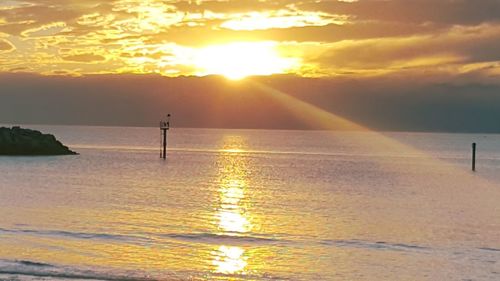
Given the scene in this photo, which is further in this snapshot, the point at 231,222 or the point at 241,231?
the point at 231,222

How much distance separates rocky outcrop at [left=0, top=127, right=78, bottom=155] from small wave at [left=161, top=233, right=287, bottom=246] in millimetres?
75820

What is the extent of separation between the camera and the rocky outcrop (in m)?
96.9

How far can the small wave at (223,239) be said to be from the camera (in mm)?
26828

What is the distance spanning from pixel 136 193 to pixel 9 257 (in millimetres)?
25579

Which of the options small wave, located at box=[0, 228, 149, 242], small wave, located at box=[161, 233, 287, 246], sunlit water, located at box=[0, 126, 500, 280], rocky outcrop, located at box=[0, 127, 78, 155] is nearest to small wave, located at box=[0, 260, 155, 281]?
sunlit water, located at box=[0, 126, 500, 280]

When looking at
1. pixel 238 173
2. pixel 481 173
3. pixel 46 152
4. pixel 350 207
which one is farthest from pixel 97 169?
pixel 481 173

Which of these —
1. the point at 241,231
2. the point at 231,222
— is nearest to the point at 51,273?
the point at 241,231

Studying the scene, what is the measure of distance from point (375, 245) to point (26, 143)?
81.3 m

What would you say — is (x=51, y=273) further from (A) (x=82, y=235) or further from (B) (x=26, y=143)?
(B) (x=26, y=143)

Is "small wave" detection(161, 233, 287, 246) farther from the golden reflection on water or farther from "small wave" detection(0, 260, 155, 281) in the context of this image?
"small wave" detection(0, 260, 155, 281)

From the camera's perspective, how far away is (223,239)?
90.1ft

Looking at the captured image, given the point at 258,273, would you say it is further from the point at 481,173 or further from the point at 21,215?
the point at 481,173

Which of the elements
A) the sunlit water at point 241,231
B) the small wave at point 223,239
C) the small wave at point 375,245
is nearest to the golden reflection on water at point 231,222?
the sunlit water at point 241,231

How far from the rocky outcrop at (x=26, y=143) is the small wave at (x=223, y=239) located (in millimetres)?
75820
